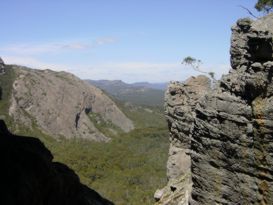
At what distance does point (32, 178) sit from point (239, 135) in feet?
37.9

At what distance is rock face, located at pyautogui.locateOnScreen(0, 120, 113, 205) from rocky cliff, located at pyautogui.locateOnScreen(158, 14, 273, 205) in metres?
8.59

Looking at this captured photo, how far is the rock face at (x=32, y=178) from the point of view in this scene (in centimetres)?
2236

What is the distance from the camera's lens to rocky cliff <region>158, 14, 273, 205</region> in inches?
808

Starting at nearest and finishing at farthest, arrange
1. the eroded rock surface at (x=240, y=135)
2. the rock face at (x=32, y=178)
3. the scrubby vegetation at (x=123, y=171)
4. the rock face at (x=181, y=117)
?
the eroded rock surface at (x=240, y=135), the rock face at (x=32, y=178), the rock face at (x=181, y=117), the scrubby vegetation at (x=123, y=171)

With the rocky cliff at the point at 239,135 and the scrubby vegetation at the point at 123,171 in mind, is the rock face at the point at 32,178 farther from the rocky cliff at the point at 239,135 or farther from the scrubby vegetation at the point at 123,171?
the scrubby vegetation at the point at 123,171

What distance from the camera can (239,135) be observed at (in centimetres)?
2136

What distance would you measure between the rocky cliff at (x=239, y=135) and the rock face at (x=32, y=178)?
8587mm

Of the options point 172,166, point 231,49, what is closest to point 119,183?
point 172,166

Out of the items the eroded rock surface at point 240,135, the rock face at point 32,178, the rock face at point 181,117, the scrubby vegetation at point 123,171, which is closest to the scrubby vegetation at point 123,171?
the scrubby vegetation at point 123,171

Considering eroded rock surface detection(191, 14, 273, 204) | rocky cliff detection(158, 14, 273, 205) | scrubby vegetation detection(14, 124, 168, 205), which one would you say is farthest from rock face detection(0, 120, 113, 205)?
scrubby vegetation detection(14, 124, 168, 205)

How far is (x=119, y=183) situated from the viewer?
129 metres

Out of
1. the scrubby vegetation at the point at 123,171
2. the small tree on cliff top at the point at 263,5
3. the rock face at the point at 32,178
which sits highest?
the small tree on cliff top at the point at 263,5

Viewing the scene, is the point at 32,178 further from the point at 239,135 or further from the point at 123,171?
the point at 123,171

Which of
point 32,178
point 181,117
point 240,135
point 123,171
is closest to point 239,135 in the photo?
point 240,135
